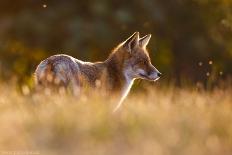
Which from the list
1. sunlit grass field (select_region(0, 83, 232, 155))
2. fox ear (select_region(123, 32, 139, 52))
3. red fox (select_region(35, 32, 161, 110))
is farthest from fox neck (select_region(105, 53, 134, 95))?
sunlit grass field (select_region(0, 83, 232, 155))

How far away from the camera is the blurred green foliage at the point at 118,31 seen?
22.6 meters

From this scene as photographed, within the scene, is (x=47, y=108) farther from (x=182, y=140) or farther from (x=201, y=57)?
(x=201, y=57)

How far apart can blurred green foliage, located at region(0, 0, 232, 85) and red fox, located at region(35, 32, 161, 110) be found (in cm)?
878

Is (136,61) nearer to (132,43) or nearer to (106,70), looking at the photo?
(132,43)

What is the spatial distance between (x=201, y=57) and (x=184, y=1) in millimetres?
1911

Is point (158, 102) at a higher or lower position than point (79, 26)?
lower

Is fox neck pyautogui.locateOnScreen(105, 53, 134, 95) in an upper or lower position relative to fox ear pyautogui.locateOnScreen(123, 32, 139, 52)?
lower

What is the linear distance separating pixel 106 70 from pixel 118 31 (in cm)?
1049

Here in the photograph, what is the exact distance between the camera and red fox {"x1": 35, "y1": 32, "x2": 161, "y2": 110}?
10.6m

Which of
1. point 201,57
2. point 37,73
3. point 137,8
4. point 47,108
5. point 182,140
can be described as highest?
point 137,8

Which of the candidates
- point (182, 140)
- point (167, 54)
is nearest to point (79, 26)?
point (167, 54)

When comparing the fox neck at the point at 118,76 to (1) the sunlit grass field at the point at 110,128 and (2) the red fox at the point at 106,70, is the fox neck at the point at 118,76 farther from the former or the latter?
(1) the sunlit grass field at the point at 110,128

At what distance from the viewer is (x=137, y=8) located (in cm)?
2334

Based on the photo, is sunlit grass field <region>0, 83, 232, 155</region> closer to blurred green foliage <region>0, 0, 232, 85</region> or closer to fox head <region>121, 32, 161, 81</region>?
fox head <region>121, 32, 161, 81</region>
